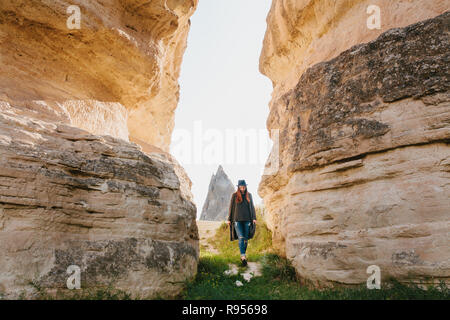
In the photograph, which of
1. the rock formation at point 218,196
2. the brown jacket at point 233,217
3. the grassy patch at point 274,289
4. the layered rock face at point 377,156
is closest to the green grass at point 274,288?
the grassy patch at point 274,289

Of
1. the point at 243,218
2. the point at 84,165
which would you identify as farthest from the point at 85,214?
A: the point at 243,218

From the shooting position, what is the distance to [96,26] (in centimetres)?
724

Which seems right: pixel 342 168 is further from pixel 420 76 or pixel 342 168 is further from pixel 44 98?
pixel 44 98

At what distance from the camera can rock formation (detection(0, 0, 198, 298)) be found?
427cm

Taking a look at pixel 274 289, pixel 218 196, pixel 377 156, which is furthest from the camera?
pixel 218 196

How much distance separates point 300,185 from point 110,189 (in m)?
4.01

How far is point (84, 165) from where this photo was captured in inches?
202

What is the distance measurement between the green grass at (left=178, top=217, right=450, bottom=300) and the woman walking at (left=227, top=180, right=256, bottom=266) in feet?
2.36

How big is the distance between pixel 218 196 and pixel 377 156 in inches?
1261

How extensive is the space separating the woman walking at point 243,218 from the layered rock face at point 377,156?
132 centimetres

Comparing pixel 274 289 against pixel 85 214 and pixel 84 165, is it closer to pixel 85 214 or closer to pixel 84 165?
pixel 85 214

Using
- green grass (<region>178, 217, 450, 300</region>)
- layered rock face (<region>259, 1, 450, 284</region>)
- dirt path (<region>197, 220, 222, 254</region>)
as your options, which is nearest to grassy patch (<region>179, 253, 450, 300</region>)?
green grass (<region>178, 217, 450, 300</region>)

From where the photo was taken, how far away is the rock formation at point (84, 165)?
14.0ft
